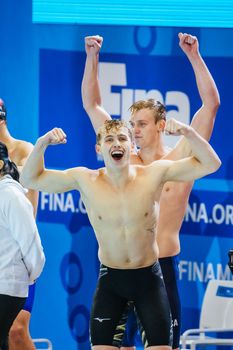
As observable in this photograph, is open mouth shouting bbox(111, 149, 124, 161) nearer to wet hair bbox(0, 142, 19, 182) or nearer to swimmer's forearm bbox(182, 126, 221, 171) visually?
swimmer's forearm bbox(182, 126, 221, 171)

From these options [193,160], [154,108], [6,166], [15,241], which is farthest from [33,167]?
[154,108]

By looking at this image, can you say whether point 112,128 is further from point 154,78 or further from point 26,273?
point 154,78

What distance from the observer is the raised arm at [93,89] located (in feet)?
19.6

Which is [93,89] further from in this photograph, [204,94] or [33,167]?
[33,167]

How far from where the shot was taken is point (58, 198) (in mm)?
7059

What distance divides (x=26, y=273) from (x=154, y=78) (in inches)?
79.1

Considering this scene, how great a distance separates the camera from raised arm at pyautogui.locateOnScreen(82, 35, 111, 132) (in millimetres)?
5969

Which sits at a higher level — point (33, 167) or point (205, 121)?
point (205, 121)

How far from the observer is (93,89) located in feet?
19.9

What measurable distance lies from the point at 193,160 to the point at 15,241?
0.94 meters

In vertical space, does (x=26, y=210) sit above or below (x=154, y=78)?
below

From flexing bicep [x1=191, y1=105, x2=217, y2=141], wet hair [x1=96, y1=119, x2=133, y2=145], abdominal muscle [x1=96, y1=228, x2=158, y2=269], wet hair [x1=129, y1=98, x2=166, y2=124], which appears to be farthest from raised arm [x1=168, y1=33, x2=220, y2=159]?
abdominal muscle [x1=96, y1=228, x2=158, y2=269]

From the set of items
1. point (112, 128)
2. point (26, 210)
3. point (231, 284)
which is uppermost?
point (112, 128)

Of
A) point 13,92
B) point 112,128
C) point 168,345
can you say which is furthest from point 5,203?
point 13,92
